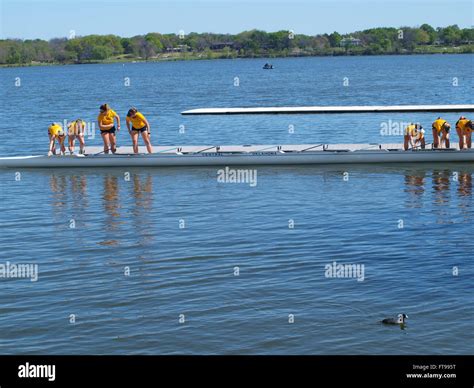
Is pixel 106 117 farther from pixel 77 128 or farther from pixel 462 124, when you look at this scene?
pixel 462 124

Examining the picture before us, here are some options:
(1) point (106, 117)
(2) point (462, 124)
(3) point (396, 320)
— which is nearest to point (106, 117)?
(1) point (106, 117)

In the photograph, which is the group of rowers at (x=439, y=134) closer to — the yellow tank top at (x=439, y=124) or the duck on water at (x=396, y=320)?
the yellow tank top at (x=439, y=124)

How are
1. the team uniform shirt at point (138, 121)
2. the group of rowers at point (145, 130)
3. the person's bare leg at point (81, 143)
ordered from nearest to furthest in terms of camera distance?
the group of rowers at point (145, 130) → the team uniform shirt at point (138, 121) → the person's bare leg at point (81, 143)

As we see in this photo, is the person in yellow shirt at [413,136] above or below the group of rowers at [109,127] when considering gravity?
below

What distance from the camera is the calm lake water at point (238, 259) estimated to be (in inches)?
609

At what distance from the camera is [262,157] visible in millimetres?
33344

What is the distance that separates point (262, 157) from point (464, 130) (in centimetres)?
707

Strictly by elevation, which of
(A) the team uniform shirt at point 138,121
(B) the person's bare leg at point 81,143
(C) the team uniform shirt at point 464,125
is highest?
(A) the team uniform shirt at point 138,121

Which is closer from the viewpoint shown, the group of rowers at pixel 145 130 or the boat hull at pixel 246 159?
the group of rowers at pixel 145 130

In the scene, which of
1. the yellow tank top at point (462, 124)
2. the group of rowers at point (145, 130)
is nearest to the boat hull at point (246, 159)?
the group of rowers at point (145, 130)

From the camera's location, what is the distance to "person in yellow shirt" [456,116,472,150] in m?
31.5

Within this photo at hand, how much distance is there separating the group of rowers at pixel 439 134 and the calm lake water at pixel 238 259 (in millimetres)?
940

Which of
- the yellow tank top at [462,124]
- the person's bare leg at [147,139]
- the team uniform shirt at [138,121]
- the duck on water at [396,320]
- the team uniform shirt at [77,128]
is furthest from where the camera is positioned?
the person's bare leg at [147,139]

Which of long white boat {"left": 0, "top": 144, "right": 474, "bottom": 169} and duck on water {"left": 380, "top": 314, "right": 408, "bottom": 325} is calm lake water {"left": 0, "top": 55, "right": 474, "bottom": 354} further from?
long white boat {"left": 0, "top": 144, "right": 474, "bottom": 169}
